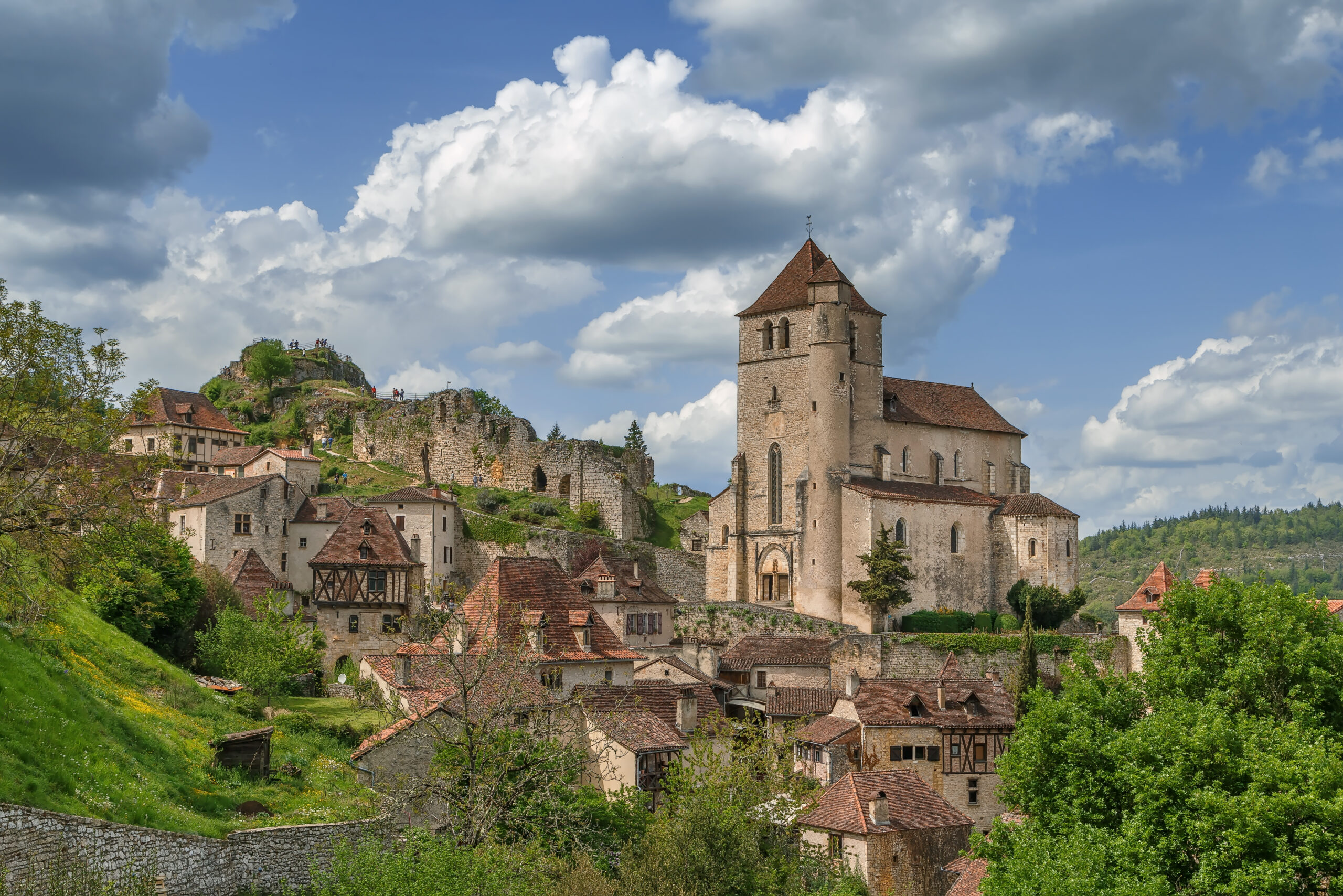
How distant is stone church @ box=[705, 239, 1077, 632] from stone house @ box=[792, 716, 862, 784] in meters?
11.9

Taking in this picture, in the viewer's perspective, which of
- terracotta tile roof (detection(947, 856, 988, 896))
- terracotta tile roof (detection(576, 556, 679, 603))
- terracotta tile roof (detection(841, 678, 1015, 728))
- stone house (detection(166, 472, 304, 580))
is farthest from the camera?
terracotta tile roof (detection(576, 556, 679, 603))

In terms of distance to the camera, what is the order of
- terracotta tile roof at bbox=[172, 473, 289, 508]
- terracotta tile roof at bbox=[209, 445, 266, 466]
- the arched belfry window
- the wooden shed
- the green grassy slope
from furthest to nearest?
1. terracotta tile roof at bbox=[209, 445, 266, 466]
2. the arched belfry window
3. terracotta tile roof at bbox=[172, 473, 289, 508]
4. the wooden shed
5. the green grassy slope

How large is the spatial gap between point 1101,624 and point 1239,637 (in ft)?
132

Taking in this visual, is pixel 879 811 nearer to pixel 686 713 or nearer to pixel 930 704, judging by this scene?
pixel 686 713

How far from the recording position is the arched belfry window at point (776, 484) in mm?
64750

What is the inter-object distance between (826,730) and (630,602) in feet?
39.4

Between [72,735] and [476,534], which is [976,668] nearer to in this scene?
[476,534]

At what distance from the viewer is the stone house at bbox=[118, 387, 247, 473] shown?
71.1 meters

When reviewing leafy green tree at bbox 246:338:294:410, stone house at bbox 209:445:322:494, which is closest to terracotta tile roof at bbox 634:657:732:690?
stone house at bbox 209:445:322:494

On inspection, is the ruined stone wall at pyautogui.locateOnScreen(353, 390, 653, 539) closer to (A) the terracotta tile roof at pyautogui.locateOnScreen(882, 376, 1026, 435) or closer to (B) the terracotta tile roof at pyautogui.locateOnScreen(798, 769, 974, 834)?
(A) the terracotta tile roof at pyautogui.locateOnScreen(882, 376, 1026, 435)

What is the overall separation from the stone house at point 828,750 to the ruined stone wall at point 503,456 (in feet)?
81.3

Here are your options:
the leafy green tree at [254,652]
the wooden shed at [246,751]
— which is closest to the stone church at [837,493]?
the leafy green tree at [254,652]

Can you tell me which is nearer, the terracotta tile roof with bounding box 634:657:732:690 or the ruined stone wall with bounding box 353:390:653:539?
the terracotta tile roof with bounding box 634:657:732:690

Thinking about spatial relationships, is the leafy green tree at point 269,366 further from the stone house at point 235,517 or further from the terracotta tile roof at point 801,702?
the terracotta tile roof at point 801,702
